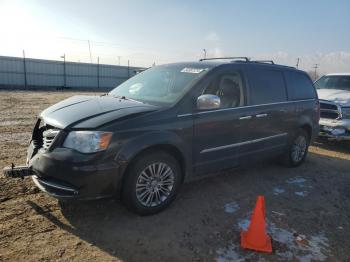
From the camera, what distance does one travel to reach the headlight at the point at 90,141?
357 cm

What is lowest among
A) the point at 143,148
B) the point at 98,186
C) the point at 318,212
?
the point at 318,212

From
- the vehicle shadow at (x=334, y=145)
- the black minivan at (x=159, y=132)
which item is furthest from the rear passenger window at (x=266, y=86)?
the vehicle shadow at (x=334, y=145)

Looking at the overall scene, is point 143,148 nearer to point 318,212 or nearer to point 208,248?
point 208,248

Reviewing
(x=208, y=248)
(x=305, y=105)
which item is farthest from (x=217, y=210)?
(x=305, y=105)

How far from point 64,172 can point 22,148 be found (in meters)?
3.90

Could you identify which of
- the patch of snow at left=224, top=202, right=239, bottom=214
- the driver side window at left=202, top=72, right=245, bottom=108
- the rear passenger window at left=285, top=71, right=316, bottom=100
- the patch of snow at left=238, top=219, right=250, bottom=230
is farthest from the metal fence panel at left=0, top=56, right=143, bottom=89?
the patch of snow at left=238, top=219, right=250, bottom=230

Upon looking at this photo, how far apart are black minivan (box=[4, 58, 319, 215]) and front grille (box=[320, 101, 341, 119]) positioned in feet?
10.3

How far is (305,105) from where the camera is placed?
260 inches

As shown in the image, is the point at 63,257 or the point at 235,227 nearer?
the point at 63,257

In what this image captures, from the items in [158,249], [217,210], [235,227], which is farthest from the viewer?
[217,210]

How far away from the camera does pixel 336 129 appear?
8.50 m

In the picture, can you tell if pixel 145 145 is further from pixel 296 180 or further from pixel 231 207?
pixel 296 180

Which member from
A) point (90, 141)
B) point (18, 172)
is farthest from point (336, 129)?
point (18, 172)

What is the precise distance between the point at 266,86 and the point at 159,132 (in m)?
2.55
